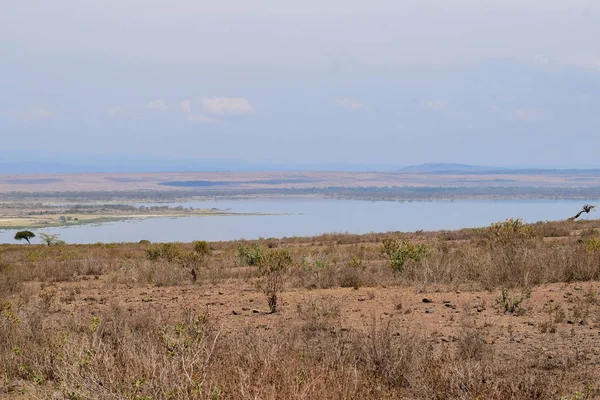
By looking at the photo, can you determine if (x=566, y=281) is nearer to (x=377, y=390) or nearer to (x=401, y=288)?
(x=401, y=288)

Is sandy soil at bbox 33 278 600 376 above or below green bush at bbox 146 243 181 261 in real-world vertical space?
above

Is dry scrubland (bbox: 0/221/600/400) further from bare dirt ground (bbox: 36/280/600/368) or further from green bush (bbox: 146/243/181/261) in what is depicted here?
green bush (bbox: 146/243/181/261)

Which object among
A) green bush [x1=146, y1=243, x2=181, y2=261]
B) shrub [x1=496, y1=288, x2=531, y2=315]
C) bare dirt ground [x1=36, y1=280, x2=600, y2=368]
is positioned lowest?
green bush [x1=146, y1=243, x2=181, y2=261]

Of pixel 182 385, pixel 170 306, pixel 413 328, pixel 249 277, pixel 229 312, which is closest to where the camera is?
pixel 182 385

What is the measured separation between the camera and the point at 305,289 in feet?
40.5

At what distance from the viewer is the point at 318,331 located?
8102 millimetres

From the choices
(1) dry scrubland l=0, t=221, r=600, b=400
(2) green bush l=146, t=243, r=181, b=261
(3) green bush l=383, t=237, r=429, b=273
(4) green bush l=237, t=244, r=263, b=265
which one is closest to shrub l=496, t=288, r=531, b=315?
(1) dry scrubland l=0, t=221, r=600, b=400

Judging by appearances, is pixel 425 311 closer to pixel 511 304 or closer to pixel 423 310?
pixel 423 310

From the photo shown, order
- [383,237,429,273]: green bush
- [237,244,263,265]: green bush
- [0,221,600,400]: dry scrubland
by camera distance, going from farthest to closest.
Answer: [237,244,263,265]: green bush < [383,237,429,273]: green bush < [0,221,600,400]: dry scrubland

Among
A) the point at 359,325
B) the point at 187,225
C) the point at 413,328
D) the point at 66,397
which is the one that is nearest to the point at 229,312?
the point at 359,325

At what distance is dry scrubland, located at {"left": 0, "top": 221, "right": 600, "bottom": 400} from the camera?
4.92m

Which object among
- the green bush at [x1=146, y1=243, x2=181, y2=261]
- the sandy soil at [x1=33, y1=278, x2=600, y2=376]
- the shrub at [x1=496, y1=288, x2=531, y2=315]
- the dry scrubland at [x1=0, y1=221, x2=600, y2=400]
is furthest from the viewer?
the green bush at [x1=146, y1=243, x2=181, y2=261]

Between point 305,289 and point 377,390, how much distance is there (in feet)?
22.9

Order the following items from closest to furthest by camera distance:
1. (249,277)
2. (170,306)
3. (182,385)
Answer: (182,385) → (170,306) → (249,277)
